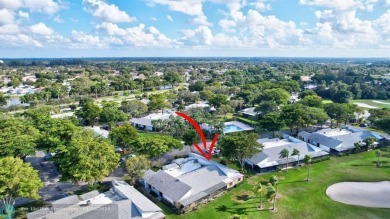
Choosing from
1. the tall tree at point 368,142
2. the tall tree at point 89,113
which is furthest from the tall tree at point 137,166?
the tall tree at point 368,142

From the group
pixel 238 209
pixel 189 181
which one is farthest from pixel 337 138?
pixel 189 181

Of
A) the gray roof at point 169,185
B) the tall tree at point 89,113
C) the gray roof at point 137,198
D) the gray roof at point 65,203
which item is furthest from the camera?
the tall tree at point 89,113

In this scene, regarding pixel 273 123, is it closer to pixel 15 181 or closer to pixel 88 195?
pixel 88 195

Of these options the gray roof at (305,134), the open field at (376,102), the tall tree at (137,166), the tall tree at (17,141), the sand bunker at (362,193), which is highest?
the tall tree at (17,141)

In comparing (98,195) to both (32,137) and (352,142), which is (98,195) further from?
(352,142)

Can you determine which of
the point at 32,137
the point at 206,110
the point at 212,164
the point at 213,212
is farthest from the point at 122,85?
the point at 213,212

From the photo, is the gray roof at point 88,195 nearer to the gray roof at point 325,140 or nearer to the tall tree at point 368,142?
the gray roof at point 325,140

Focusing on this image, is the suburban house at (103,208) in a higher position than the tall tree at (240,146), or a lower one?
lower
